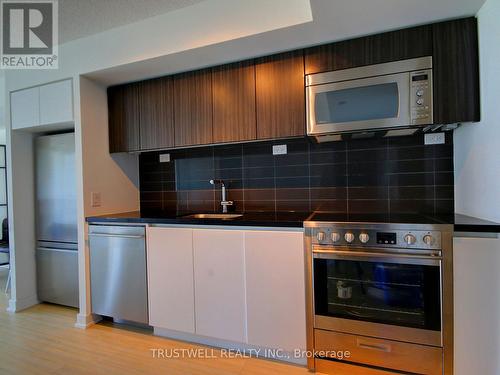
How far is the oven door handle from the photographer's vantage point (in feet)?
5.02

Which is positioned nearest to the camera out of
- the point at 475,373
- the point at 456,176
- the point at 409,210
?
the point at 475,373

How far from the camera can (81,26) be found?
7.24 ft

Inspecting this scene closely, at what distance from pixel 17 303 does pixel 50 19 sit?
2668mm

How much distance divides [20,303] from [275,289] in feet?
8.92

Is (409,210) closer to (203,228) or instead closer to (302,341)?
(302,341)

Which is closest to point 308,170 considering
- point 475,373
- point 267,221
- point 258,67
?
point 267,221

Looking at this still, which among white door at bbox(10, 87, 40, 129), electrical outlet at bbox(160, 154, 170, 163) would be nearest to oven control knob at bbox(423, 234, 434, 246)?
electrical outlet at bbox(160, 154, 170, 163)

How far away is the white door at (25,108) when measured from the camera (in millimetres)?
2633

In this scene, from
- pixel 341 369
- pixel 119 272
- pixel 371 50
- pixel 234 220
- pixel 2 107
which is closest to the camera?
pixel 341 369

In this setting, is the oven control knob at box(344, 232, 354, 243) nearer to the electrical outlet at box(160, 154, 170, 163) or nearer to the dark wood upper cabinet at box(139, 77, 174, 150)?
the dark wood upper cabinet at box(139, 77, 174, 150)

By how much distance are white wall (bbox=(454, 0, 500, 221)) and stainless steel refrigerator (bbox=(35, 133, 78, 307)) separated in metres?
3.16

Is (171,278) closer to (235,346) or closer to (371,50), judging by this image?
(235,346)

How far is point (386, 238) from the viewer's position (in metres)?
1.60

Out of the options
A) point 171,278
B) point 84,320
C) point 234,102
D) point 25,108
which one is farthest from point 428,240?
point 25,108
